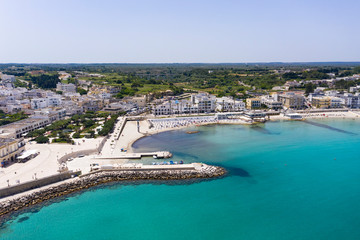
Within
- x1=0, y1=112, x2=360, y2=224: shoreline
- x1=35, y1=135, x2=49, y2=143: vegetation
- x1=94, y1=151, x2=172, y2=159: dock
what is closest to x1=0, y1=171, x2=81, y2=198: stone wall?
x1=0, y1=112, x2=360, y2=224: shoreline

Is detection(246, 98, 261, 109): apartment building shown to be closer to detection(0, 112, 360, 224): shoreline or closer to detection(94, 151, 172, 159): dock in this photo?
detection(94, 151, 172, 159): dock

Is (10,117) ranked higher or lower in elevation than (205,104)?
lower

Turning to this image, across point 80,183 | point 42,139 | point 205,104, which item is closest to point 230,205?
point 80,183

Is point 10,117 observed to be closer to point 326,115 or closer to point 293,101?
point 293,101

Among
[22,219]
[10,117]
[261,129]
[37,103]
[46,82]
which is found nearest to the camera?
[22,219]

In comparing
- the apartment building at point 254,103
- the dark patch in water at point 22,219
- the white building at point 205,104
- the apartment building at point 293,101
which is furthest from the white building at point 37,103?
the apartment building at point 293,101

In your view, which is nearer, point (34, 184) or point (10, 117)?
point (34, 184)
